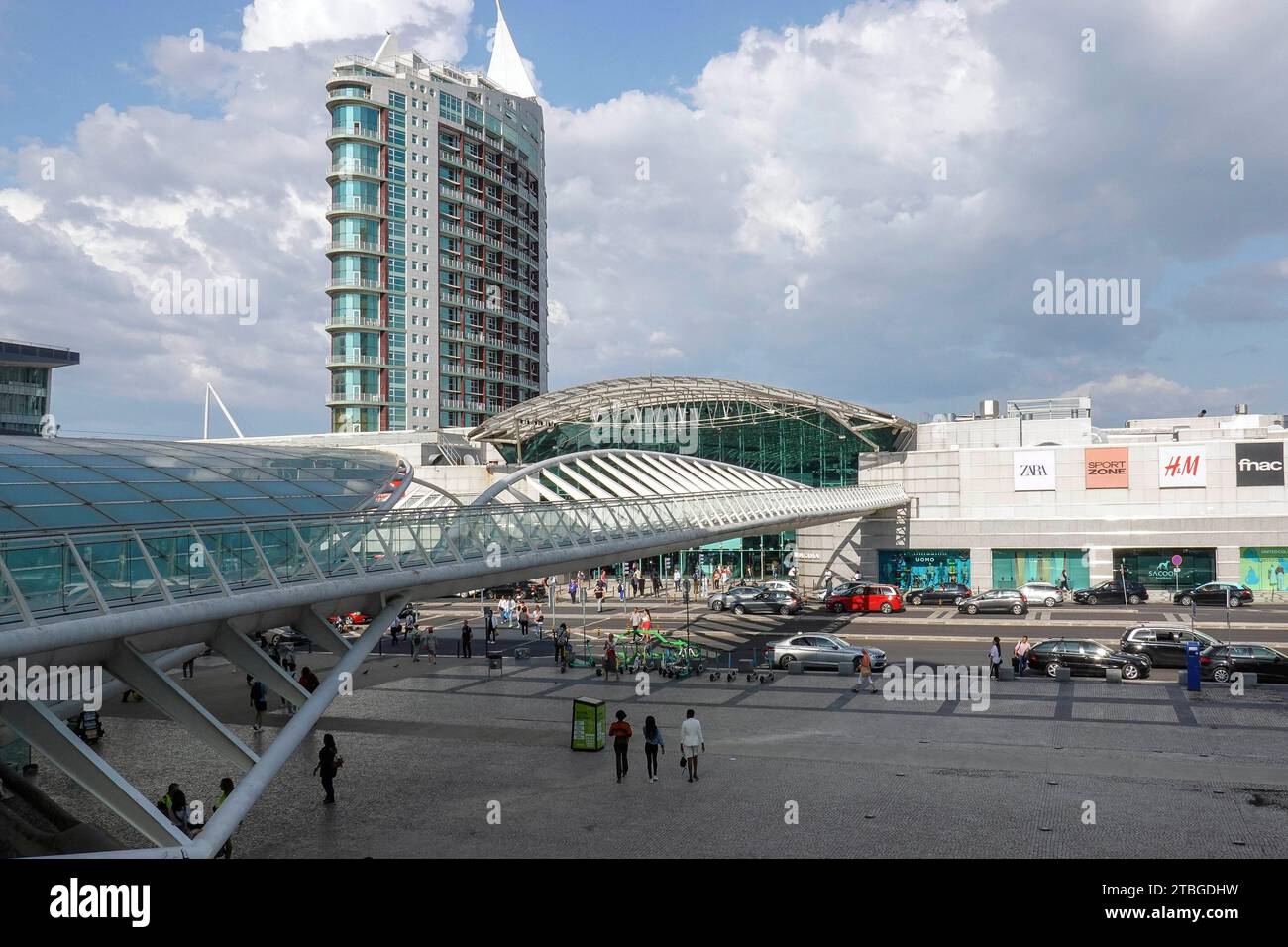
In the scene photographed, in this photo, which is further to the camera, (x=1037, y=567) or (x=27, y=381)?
(x=27, y=381)

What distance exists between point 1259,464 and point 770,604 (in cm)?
2471

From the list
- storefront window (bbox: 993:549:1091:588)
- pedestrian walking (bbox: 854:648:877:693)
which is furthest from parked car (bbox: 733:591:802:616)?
pedestrian walking (bbox: 854:648:877:693)

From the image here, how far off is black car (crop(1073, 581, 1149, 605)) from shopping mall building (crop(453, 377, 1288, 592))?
217 centimetres

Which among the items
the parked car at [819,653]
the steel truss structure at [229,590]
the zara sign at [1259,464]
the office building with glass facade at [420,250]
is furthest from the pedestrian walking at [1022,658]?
the office building with glass facade at [420,250]

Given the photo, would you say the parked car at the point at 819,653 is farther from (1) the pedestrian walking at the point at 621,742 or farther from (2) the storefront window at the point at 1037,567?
(2) the storefront window at the point at 1037,567

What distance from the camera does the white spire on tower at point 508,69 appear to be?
367 feet

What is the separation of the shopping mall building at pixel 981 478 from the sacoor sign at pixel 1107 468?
0.07 m

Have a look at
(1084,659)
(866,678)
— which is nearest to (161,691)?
(866,678)

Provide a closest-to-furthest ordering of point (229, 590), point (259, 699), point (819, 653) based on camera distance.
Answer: point (229, 590), point (259, 699), point (819, 653)

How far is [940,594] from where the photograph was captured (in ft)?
151

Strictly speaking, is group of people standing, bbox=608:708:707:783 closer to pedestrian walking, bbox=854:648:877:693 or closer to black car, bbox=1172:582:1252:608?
pedestrian walking, bbox=854:648:877:693

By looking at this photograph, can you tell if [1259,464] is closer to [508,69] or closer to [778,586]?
[778,586]

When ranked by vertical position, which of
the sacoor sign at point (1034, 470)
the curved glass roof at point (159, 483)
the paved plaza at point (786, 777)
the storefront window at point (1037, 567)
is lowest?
the paved plaza at point (786, 777)
